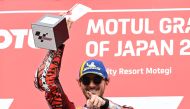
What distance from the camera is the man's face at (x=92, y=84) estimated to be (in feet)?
5.03

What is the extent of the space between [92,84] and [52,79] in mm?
130

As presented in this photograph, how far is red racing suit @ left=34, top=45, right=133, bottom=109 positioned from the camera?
1568 millimetres

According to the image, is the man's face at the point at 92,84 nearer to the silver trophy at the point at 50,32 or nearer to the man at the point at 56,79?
the man at the point at 56,79

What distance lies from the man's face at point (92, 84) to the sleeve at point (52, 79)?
89 mm

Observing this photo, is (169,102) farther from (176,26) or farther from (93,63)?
(93,63)

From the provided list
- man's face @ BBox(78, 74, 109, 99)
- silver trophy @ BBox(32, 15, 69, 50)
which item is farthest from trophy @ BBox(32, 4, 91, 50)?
man's face @ BBox(78, 74, 109, 99)

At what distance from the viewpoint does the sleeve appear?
1.57 meters

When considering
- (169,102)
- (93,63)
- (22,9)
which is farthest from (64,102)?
(22,9)

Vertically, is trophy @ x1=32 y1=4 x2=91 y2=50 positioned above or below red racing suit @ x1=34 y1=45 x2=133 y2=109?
above

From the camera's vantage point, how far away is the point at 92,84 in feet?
5.02

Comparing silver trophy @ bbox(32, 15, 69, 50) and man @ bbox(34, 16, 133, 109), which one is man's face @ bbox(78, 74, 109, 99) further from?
silver trophy @ bbox(32, 15, 69, 50)

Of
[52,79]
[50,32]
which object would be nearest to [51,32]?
[50,32]

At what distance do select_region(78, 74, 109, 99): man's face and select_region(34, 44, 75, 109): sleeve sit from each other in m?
0.09

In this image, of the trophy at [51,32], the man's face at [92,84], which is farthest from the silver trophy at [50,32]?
the man's face at [92,84]
